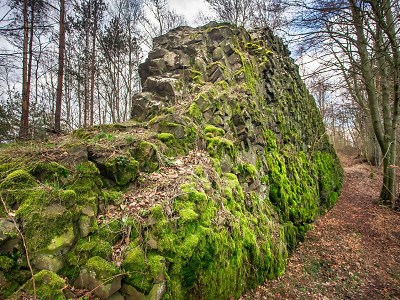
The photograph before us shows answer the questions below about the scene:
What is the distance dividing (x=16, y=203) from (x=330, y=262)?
689 cm

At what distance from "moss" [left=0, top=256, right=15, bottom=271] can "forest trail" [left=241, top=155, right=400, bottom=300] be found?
3.60 meters

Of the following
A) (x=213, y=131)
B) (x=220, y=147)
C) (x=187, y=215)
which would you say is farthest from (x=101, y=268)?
(x=213, y=131)

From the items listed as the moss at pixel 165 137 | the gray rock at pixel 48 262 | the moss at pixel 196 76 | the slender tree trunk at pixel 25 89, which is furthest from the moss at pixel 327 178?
the slender tree trunk at pixel 25 89

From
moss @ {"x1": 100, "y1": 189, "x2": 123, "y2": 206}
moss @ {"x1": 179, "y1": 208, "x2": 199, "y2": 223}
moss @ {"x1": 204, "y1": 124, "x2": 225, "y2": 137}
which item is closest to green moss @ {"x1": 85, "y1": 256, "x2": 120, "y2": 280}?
moss @ {"x1": 100, "y1": 189, "x2": 123, "y2": 206}

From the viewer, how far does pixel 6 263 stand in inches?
98.6

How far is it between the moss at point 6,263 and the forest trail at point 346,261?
3599 mm

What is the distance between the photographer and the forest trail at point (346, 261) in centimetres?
501

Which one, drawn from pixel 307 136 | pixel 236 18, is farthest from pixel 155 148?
pixel 236 18

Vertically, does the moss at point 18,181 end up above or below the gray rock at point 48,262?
above

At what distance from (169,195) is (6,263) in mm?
2174

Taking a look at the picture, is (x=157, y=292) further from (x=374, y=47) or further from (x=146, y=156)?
(x=374, y=47)

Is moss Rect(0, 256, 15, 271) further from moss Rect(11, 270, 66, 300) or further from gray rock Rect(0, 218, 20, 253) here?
moss Rect(11, 270, 66, 300)

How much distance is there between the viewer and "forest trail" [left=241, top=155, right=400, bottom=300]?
5008 mm

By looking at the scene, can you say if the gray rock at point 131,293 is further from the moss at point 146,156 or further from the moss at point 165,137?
the moss at point 165,137
